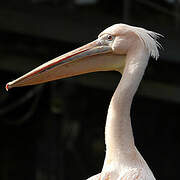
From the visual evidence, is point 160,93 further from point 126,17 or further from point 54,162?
point 54,162

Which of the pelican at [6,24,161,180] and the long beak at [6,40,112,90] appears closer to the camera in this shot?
the pelican at [6,24,161,180]

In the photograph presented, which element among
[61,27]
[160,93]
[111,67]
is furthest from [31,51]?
[111,67]

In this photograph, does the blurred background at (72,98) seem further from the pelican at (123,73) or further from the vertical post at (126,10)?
the pelican at (123,73)

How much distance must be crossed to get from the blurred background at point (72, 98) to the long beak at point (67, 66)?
336 cm

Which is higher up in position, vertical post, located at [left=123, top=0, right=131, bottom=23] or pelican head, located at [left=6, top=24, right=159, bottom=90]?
pelican head, located at [left=6, top=24, right=159, bottom=90]

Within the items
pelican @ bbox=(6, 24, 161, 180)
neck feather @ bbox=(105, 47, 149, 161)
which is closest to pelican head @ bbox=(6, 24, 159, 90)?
pelican @ bbox=(6, 24, 161, 180)

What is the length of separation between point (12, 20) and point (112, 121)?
12.6 feet

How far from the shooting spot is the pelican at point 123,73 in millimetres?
3826

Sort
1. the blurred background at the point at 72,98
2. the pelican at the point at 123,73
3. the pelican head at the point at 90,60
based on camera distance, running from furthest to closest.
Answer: the blurred background at the point at 72,98 < the pelican head at the point at 90,60 < the pelican at the point at 123,73

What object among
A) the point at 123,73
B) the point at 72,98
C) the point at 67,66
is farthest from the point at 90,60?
the point at 72,98

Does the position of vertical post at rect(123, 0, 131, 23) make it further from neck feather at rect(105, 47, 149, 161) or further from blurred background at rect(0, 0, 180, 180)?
neck feather at rect(105, 47, 149, 161)

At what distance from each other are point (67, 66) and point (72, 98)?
5.72 meters

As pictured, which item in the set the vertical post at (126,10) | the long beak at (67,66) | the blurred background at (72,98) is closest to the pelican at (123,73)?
the long beak at (67,66)

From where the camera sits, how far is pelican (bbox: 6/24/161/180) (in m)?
3.83
